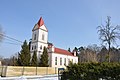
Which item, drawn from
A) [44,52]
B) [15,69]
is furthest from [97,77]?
[44,52]

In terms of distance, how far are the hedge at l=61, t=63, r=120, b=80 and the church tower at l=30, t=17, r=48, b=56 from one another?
46.7 metres

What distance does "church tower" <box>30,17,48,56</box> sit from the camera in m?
58.8

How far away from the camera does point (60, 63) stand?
63062mm

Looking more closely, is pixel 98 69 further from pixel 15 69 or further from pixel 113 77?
pixel 15 69

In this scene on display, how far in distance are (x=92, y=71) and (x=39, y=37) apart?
4979 cm

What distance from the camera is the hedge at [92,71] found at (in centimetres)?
1051

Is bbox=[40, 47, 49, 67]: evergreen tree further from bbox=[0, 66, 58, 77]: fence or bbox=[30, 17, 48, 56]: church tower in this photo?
bbox=[0, 66, 58, 77]: fence

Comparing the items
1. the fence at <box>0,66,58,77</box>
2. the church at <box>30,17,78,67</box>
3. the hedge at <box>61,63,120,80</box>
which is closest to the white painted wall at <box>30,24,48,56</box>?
the church at <box>30,17,78,67</box>

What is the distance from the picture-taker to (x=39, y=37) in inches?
2355

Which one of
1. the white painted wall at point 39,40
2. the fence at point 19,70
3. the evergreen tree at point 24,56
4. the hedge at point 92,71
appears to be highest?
the white painted wall at point 39,40

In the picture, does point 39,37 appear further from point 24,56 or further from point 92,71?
point 92,71

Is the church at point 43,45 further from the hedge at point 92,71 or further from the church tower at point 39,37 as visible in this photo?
the hedge at point 92,71

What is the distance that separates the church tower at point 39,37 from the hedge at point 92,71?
4668 centimetres

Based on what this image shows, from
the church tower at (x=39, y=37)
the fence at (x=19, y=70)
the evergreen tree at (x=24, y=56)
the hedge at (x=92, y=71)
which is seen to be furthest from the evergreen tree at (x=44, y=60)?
the hedge at (x=92, y=71)
